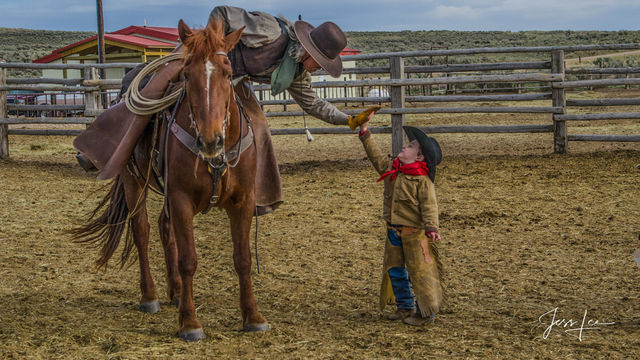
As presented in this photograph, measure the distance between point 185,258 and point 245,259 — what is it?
368 mm

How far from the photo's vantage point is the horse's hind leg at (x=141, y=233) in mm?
4695

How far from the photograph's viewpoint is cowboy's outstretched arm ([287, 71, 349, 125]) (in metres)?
4.73

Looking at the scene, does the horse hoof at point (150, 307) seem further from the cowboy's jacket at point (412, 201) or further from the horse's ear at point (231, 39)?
the horse's ear at point (231, 39)

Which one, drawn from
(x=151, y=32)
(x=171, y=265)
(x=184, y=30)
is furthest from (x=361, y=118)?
(x=151, y=32)

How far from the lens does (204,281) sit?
536 centimetres

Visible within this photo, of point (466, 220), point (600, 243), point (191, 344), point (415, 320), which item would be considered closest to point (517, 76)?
point (466, 220)

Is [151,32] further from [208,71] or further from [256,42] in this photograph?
[208,71]

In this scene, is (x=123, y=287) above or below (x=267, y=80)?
below

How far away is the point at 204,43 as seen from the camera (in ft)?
12.0

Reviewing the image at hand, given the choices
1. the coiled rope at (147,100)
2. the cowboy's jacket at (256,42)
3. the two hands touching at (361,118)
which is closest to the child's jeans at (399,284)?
the two hands touching at (361,118)

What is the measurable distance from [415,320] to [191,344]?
4.42 feet

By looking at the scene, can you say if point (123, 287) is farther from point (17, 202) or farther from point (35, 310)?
point (17, 202)

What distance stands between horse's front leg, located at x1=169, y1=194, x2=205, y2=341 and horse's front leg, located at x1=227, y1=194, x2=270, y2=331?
0.28m

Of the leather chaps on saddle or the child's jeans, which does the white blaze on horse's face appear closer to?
the leather chaps on saddle
